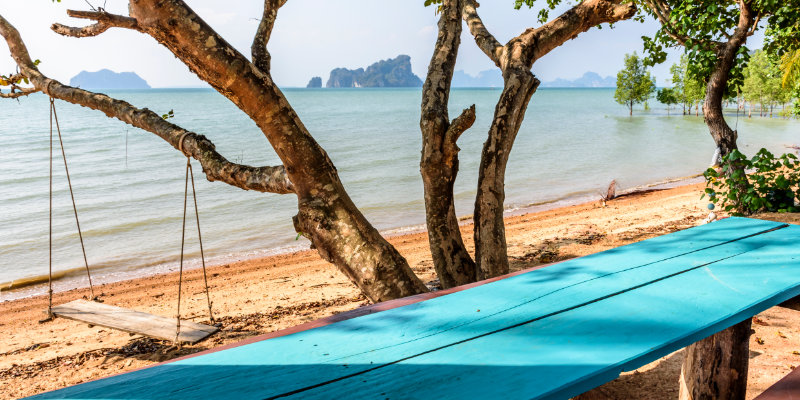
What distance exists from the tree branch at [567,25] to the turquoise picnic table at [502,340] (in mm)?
3426

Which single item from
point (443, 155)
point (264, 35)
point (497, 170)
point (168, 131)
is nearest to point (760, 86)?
point (497, 170)

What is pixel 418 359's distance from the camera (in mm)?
1337

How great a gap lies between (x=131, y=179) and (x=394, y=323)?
1951 centimetres

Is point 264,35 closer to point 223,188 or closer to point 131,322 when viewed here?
point 131,322

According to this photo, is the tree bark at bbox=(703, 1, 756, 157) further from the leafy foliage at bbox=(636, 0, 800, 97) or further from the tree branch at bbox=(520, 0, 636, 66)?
the tree branch at bbox=(520, 0, 636, 66)

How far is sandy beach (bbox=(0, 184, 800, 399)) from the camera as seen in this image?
138 inches

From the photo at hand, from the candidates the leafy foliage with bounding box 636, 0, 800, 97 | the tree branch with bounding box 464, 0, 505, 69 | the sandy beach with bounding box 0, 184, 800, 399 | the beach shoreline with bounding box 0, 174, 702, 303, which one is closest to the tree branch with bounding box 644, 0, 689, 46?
the leafy foliage with bounding box 636, 0, 800, 97

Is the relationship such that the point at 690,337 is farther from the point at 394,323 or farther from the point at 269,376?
the point at 269,376

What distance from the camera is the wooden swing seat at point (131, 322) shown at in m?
4.42

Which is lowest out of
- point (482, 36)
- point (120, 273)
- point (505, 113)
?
point (120, 273)

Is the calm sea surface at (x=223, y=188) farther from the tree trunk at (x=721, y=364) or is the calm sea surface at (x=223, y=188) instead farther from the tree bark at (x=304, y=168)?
the tree trunk at (x=721, y=364)

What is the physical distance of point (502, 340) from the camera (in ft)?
4.68

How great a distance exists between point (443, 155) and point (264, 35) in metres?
1.74

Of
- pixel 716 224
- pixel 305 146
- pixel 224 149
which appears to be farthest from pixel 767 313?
pixel 224 149
